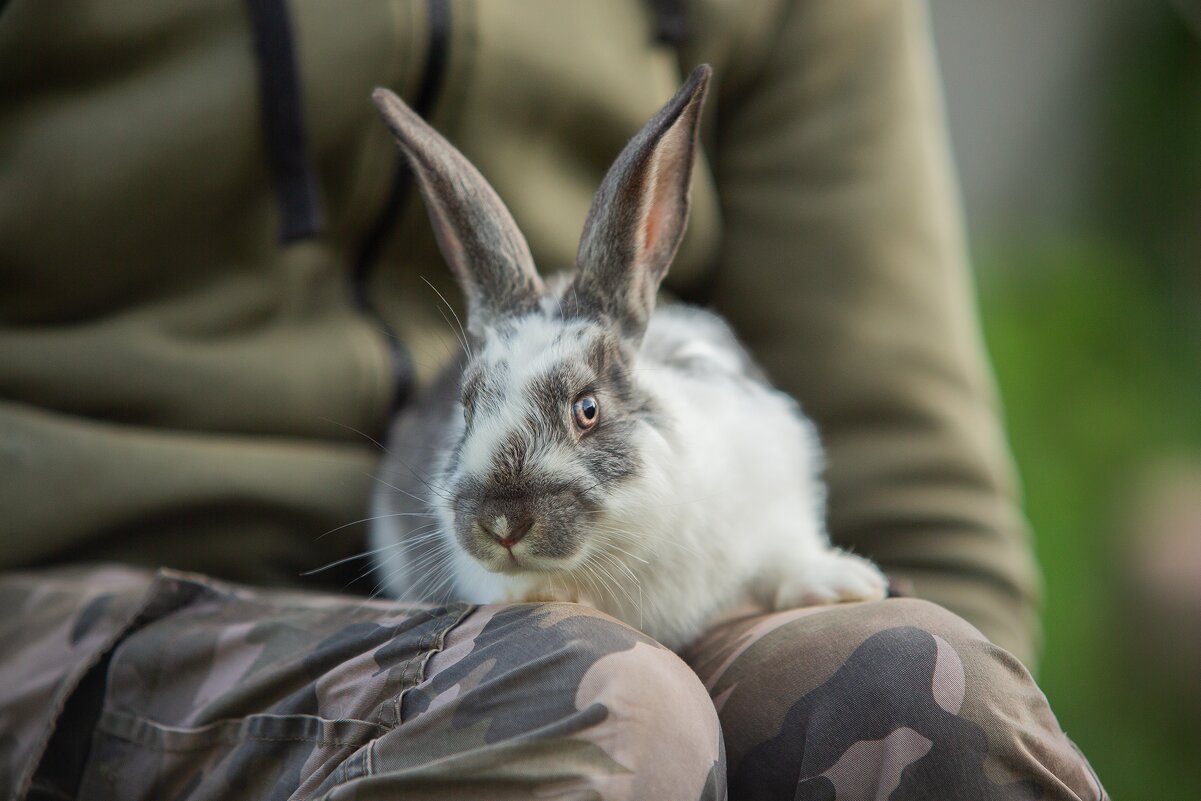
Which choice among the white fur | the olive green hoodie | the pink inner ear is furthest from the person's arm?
the pink inner ear

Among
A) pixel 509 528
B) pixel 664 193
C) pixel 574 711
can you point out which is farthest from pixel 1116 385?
pixel 574 711

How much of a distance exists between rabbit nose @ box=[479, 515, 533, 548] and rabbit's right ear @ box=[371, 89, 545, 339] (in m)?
0.26

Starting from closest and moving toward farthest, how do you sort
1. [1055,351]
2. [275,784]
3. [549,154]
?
[275,784]
[549,154]
[1055,351]

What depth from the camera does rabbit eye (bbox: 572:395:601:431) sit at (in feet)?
3.51

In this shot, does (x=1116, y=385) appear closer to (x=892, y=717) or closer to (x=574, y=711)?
(x=892, y=717)

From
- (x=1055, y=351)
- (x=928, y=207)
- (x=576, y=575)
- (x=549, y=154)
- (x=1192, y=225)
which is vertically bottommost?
(x=1055, y=351)

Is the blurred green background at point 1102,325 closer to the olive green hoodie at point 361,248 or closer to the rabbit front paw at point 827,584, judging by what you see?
the olive green hoodie at point 361,248

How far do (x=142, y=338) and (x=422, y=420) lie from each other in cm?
39

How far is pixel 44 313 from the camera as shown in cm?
138

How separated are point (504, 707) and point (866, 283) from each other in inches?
41.3

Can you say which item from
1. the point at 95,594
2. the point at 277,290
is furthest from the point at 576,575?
the point at 277,290

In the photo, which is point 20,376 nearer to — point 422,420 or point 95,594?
point 95,594

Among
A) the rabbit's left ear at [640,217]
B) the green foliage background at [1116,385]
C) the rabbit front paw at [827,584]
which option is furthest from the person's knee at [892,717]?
the green foliage background at [1116,385]

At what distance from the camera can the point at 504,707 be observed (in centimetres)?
83
